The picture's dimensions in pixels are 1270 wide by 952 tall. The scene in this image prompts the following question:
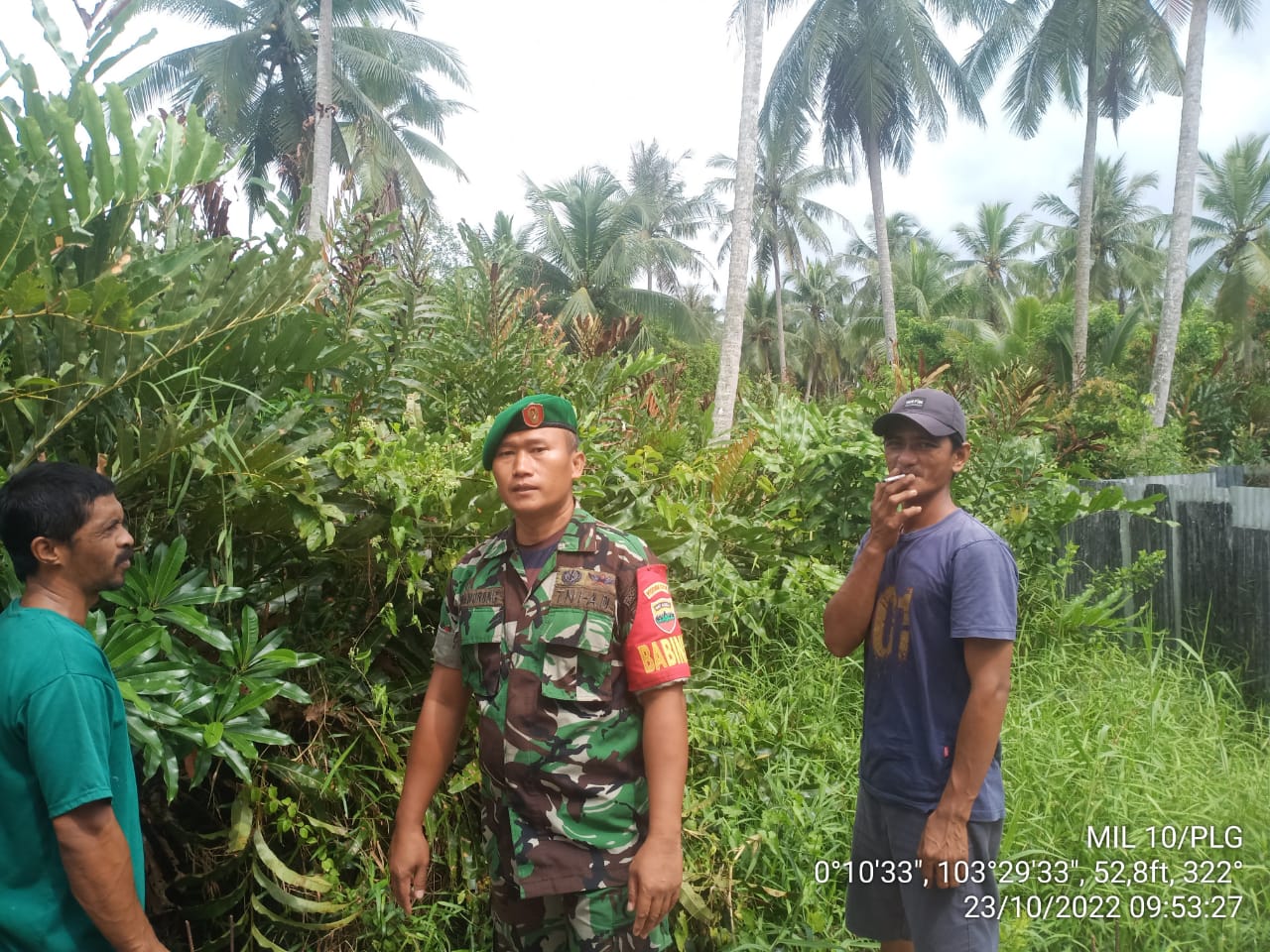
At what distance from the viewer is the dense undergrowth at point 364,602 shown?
83.7 inches

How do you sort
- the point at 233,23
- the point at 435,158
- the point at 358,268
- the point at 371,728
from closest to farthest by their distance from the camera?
1. the point at 371,728
2. the point at 358,268
3. the point at 233,23
4. the point at 435,158

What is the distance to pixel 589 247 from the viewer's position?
28297 mm

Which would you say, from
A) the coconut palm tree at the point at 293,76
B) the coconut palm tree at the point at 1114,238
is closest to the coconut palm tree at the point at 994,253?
the coconut palm tree at the point at 1114,238

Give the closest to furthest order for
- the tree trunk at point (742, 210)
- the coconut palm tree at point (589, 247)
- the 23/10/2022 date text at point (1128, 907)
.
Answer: the 23/10/2022 date text at point (1128, 907)
the tree trunk at point (742, 210)
the coconut palm tree at point (589, 247)

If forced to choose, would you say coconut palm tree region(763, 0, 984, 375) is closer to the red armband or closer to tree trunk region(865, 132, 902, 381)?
tree trunk region(865, 132, 902, 381)

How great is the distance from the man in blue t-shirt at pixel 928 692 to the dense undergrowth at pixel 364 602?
2.36 ft

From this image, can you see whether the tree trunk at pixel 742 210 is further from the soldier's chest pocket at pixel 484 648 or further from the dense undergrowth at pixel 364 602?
the soldier's chest pocket at pixel 484 648

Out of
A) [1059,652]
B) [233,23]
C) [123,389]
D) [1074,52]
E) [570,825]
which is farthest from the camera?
[233,23]

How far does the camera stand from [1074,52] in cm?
1911

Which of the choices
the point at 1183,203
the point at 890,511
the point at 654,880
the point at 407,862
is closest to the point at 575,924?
the point at 654,880

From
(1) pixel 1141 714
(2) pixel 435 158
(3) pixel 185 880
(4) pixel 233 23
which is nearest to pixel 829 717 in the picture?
(1) pixel 1141 714

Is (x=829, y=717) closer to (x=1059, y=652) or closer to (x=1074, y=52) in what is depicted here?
(x=1059, y=652)

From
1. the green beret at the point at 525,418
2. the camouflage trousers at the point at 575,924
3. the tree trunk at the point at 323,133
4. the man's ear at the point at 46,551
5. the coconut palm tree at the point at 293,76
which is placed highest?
the coconut palm tree at the point at 293,76

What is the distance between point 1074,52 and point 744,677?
2065 cm
